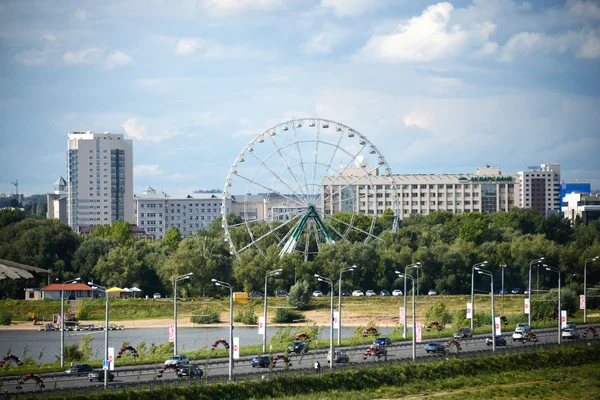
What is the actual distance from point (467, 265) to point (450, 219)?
5863cm

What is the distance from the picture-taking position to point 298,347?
83188 millimetres

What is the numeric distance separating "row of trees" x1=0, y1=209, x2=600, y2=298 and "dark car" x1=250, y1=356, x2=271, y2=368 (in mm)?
61559

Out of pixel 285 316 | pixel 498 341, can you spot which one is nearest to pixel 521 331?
pixel 498 341

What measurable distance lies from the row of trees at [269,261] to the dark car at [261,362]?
6156cm

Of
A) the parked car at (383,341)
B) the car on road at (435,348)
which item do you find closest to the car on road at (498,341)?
the car on road at (435,348)

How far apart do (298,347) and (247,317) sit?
41045mm

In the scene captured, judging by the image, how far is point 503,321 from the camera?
10762 centimetres

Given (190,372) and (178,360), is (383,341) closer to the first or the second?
(178,360)

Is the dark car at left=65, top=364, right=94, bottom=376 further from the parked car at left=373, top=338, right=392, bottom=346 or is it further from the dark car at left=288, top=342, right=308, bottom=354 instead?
the parked car at left=373, top=338, right=392, bottom=346

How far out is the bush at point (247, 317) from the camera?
4862 inches

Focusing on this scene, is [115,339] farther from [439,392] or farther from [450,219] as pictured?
[450,219]

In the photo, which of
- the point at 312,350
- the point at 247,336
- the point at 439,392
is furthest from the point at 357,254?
the point at 439,392

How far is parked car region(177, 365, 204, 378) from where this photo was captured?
6850 cm

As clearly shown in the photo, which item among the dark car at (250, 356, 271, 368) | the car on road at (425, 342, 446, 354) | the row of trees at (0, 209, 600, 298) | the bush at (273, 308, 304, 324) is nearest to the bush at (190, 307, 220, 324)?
the bush at (273, 308, 304, 324)
